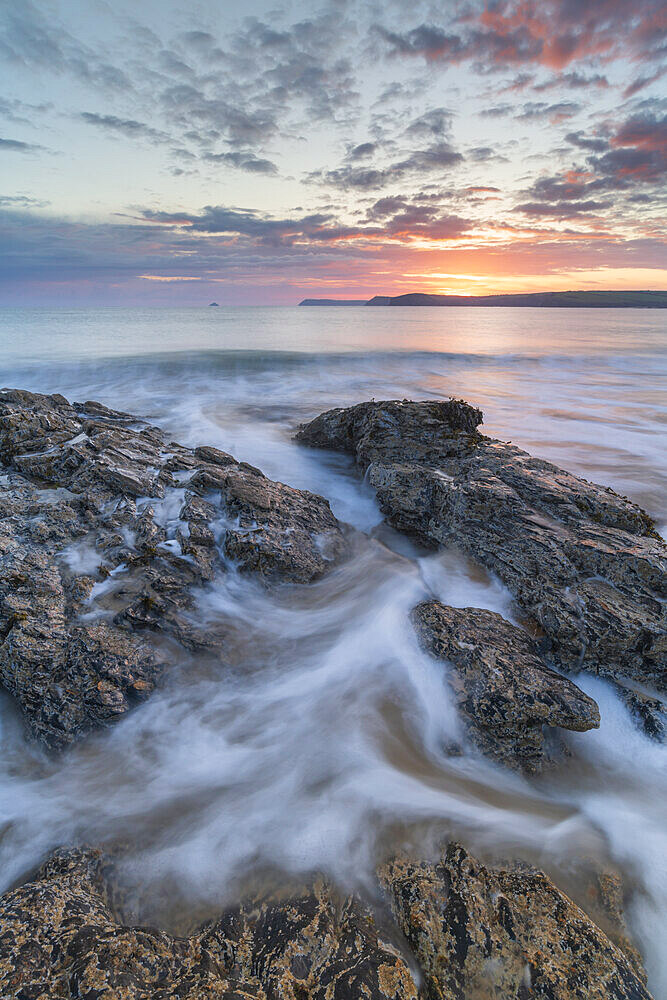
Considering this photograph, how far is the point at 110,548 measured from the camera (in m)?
5.47

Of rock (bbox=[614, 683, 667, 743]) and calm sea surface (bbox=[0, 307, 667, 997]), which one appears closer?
calm sea surface (bbox=[0, 307, 667, 997])

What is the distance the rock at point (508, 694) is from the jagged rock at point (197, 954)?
1747 mm

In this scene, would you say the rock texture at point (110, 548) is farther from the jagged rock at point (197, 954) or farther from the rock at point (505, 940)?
the rock at point (505, 940)

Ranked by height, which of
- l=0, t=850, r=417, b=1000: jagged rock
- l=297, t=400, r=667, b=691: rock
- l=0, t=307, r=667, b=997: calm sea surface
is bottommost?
l=0, t=307, r=667, b=997: calm sea surface

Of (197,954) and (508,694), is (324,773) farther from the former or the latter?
(508,694)

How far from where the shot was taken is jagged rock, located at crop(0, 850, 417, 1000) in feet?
6.89

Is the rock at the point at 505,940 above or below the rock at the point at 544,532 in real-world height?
below

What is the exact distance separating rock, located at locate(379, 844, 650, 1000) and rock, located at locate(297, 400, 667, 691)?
241 centimetres

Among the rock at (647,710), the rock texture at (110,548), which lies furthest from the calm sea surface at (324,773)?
the rock texture at (110,548)

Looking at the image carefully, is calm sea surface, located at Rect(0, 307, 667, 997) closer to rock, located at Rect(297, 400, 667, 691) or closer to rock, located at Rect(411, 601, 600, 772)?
rock, located at Rect(411, 601, 600, 772)

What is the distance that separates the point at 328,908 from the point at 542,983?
3.89ft

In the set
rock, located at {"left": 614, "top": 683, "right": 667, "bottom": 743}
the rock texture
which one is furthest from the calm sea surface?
the rock texture

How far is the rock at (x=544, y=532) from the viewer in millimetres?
4457

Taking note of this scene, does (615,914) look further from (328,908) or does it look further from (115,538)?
(115,538)
